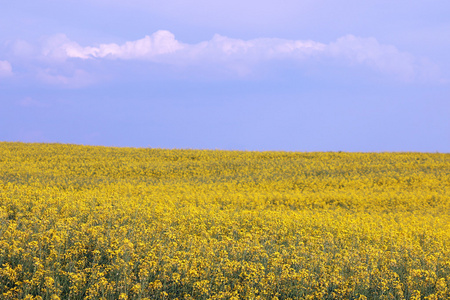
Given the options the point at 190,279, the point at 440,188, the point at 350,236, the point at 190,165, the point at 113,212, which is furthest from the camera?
the point at 190,165

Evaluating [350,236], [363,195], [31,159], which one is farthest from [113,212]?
[31,159]

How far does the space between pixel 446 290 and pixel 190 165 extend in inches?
869

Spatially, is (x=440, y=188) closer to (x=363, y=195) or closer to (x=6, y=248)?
(x=363, y=195)

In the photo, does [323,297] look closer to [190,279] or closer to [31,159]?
[190,279]

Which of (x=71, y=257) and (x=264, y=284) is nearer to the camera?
(x=264, y=284)

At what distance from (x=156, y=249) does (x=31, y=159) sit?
2534 cm

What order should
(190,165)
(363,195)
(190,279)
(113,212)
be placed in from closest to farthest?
(190,279), (113,212), (363,195), (190,165)

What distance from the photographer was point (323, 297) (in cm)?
518

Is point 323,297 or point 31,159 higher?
point 31,159

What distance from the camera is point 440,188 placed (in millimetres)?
20938

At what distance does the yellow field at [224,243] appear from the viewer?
197 inches

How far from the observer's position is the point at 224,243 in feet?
20.2

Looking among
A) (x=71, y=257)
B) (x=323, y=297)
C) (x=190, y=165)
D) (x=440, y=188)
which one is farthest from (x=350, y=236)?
(x=190, y=165)

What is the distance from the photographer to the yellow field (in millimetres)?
5000
